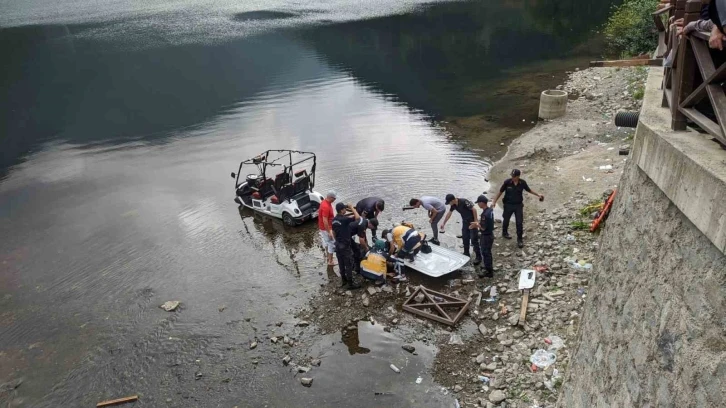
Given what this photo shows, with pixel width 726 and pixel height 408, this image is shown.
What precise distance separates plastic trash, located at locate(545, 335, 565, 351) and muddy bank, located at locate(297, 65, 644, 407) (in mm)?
14

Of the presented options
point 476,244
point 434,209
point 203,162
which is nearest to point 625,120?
point 476,244

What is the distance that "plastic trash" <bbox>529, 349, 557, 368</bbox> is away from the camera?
Result: 676cm

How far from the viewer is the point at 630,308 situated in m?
3.89

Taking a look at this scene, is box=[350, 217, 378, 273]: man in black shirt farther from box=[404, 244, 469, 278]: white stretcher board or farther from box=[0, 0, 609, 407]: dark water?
box=[0, 0, 609, 407]: dark water

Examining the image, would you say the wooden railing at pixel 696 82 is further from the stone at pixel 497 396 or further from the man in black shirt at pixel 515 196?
the man in black shirt at pixel 515 196

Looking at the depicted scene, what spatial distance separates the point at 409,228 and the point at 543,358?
11.6ft

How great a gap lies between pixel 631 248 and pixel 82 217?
14.9 meters

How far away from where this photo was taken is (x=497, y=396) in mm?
6457

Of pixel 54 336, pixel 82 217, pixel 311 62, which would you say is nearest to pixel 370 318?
pixel 54 336

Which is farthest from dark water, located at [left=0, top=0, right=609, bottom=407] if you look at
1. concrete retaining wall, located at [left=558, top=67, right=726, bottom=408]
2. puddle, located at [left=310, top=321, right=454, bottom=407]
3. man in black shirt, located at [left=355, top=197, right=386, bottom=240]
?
concrete retaining wall, located at [left=558, top=67, right=726, bottom=408]

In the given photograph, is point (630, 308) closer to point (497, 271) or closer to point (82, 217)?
point (497, 271)

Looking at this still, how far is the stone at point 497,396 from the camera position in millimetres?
6414

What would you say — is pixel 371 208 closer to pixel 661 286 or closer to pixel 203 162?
pixel 661 286

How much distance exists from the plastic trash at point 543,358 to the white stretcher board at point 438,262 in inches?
93.0
